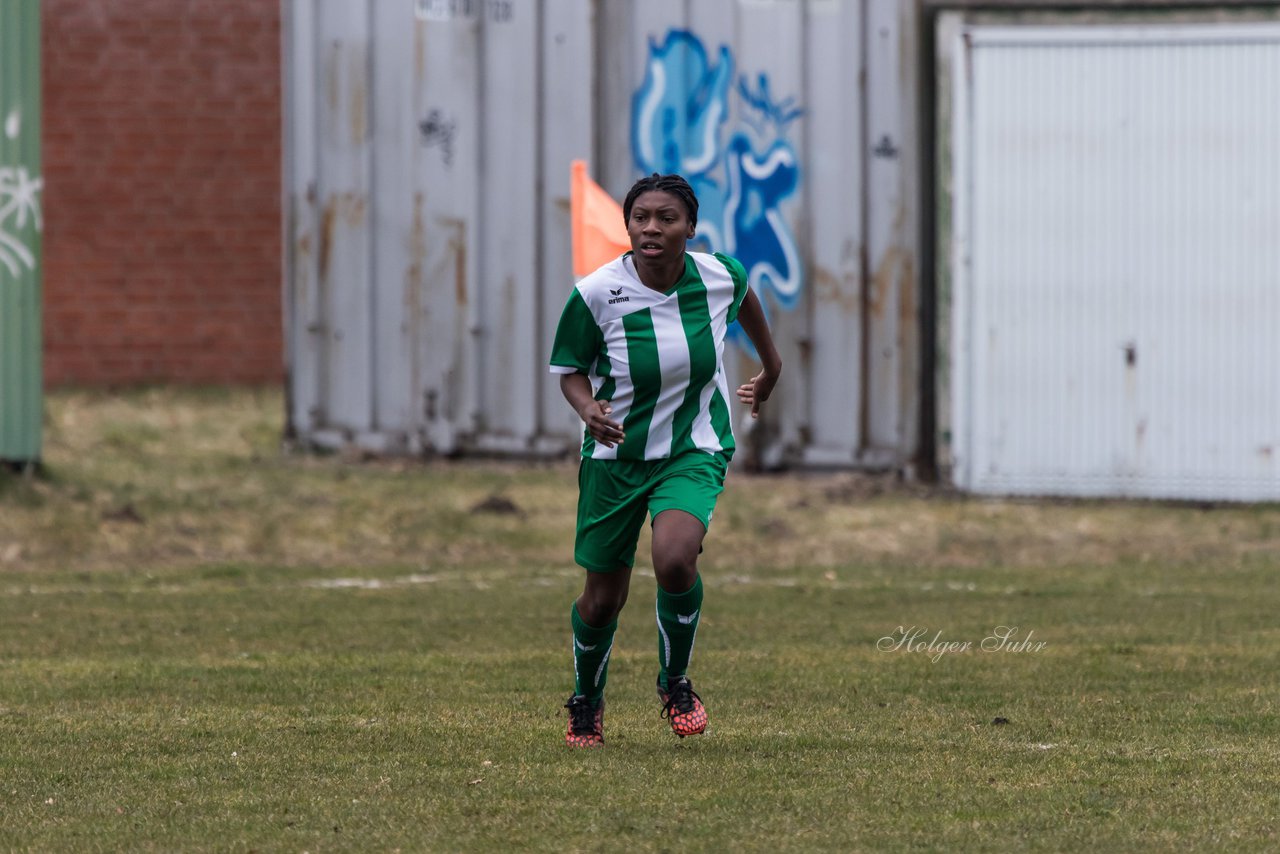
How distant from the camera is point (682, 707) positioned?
23.3 feet

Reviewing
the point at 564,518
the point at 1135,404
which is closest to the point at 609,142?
the point at 564,518

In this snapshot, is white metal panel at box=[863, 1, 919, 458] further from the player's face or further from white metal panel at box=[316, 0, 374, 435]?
the player's face

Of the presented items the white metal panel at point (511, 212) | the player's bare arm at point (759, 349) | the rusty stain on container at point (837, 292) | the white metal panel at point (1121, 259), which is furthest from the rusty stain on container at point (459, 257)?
the player's bare arm at point (759, 349)

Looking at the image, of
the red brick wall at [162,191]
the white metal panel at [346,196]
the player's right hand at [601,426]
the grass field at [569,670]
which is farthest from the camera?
the red brick wall at [162,191]

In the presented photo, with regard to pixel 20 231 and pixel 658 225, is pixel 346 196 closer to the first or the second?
pixel 20 231

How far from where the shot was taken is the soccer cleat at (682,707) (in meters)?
7.08

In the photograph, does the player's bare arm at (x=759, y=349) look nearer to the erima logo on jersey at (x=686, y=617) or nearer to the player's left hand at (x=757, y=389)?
the player's left hand at (x=757, y=389)

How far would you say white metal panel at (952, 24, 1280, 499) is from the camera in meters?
14.6

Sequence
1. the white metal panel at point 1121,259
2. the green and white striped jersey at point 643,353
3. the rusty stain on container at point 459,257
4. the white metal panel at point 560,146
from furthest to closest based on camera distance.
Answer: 1. the rusty stain on container at point 459,257
2. the white metal panel at point 560,146
3. the white metal panel at point 1121,259
4. the green and white striped jersey at point 643,353

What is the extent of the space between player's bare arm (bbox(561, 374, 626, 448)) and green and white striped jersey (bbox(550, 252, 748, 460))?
70 millimetres

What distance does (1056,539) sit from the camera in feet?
45.0

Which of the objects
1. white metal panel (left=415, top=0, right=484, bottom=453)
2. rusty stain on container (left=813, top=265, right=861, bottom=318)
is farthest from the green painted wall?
rusty stain on container (left=813, top=265, right=861, bottom=318)

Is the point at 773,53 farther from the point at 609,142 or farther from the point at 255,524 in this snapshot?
the point at 255,524

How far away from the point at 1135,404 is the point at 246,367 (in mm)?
10613
